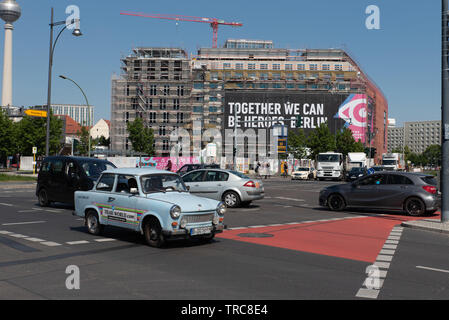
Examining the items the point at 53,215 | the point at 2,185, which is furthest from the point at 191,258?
the point at 2,185

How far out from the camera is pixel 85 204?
11.3m

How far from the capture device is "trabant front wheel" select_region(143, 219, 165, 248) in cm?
954

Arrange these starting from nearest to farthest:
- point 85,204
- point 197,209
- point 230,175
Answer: point 197,209, point 85,204, point 230,175

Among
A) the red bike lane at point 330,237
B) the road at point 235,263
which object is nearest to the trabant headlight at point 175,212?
the road at point 235,263

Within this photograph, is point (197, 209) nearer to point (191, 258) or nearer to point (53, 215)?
point (191, 258)

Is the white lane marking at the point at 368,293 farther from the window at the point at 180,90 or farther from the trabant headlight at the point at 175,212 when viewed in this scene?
the window at the point at 180,90

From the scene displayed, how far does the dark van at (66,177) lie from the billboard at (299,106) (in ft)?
304

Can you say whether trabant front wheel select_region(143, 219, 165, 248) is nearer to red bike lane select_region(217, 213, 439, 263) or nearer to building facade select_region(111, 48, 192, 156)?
red bike lane select_region(217, 213, 439, 263)

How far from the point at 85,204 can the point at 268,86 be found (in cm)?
10454

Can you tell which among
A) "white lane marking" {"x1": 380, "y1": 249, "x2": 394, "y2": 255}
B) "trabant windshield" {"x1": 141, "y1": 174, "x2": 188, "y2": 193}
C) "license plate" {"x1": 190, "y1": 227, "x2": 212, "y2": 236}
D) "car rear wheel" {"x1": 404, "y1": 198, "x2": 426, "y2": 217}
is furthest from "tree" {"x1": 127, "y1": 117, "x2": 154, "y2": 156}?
"white lane marking" {"x1": 380, "y1": 249, "x2": 394, "y2": 255}

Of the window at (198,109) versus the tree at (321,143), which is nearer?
the tree at (321,143)

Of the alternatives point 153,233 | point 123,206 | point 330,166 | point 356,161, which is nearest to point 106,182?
point 123,206

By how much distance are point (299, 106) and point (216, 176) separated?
94.3 metres

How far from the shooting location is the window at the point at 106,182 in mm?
10867
